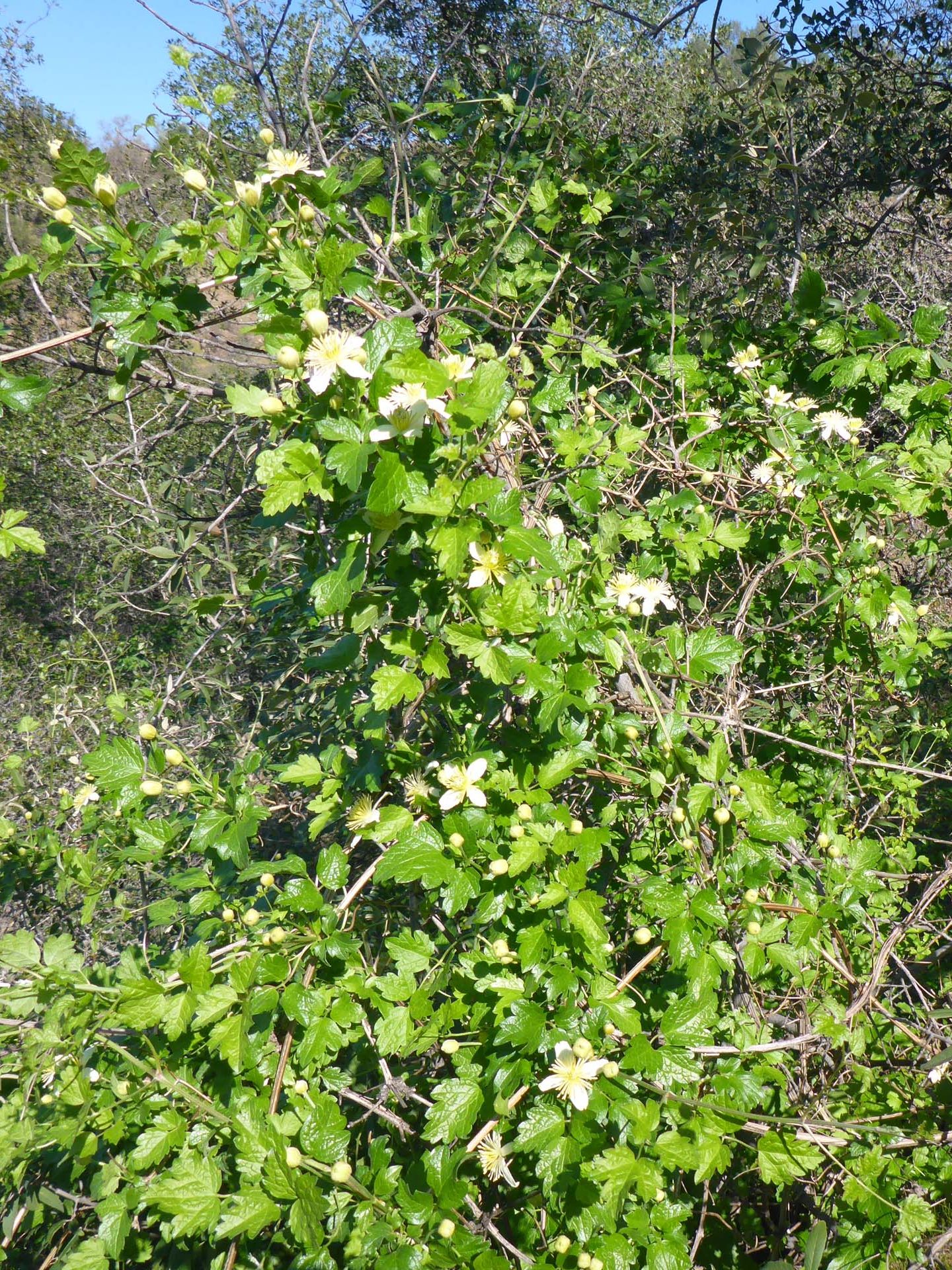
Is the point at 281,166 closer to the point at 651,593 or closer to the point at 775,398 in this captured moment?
the point at 651,593

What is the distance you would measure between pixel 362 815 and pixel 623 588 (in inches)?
24.6

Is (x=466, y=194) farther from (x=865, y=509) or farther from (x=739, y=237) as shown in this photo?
(x=865, y=509)

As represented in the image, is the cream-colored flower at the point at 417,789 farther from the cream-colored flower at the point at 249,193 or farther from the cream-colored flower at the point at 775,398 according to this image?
the cream-colored flower at the point at 775,398

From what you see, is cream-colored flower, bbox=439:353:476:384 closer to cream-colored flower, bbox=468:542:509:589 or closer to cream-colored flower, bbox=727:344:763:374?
cream-colored flower, bbox=468:542:509:589

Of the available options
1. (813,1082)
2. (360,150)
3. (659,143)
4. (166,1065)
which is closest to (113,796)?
(166,1065)

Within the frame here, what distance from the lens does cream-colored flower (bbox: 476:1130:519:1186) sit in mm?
1190

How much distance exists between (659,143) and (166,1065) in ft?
9.54

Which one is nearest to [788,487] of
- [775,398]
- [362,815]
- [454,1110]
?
[775,398]

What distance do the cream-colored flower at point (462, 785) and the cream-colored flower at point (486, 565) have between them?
0.91ft

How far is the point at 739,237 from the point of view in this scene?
2.50 m

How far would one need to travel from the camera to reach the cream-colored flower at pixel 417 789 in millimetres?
1312

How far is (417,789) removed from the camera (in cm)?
132

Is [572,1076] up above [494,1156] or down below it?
above

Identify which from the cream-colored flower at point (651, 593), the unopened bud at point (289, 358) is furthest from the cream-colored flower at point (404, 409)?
the cream-colored flower at point (651, 593)
